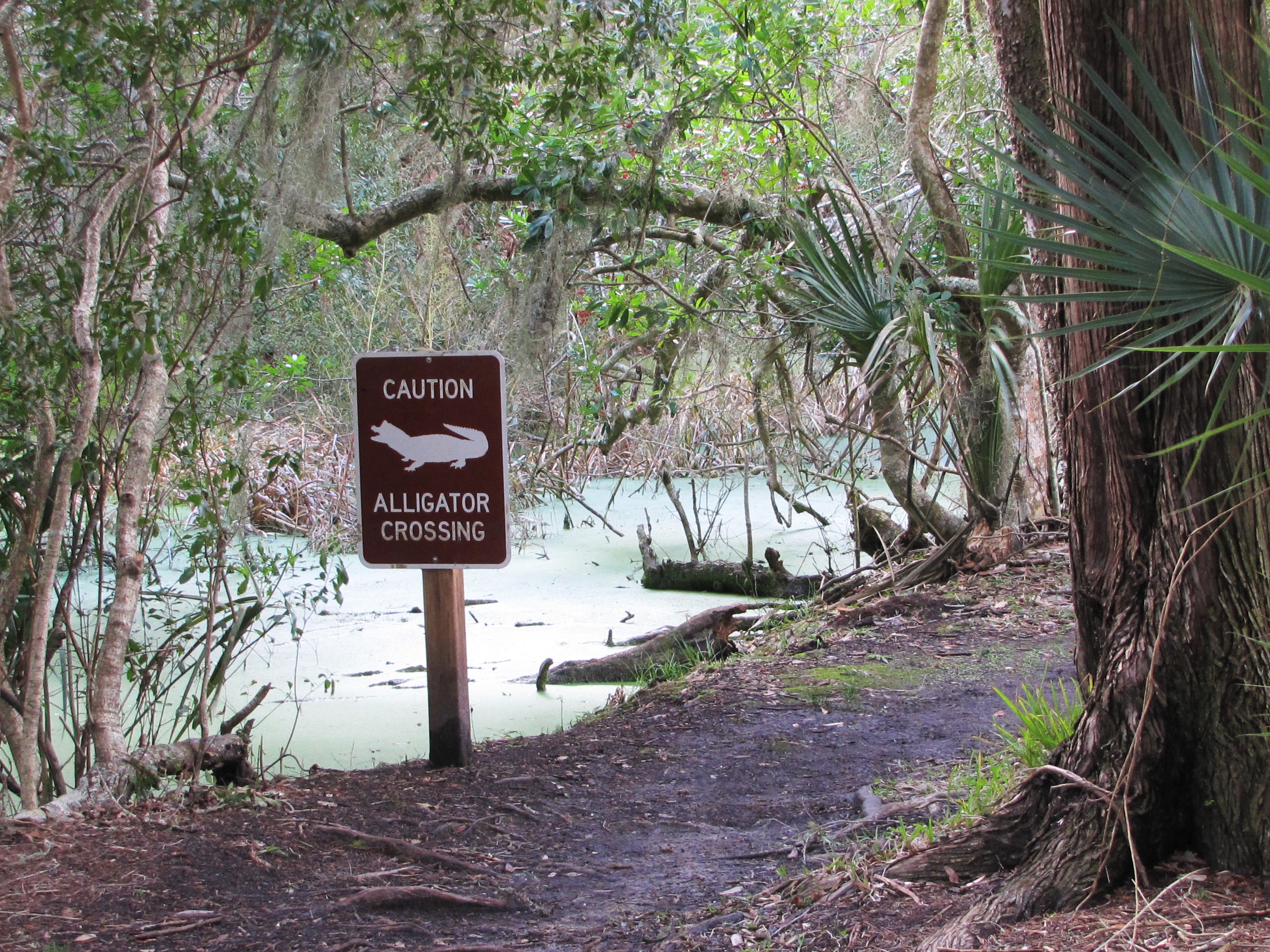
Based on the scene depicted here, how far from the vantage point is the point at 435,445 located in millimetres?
3459

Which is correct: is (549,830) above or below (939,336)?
below

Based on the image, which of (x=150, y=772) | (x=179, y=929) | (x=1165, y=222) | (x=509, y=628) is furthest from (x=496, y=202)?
(x=1165, y=222)

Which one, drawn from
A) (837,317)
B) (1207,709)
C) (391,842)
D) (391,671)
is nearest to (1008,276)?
(837,317)

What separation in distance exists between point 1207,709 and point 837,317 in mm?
3394

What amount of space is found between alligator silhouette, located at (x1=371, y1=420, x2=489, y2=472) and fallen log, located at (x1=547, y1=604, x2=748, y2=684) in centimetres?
250

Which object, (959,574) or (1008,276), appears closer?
(1008,276)

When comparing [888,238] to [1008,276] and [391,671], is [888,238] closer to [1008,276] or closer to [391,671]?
[1008,276]

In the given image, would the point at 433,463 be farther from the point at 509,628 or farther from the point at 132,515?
the point at 509,628

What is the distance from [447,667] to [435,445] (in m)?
0.75

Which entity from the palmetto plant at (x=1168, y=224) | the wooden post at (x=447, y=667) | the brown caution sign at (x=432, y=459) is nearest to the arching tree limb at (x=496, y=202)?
the brown caution sign at (x=432, y=459)

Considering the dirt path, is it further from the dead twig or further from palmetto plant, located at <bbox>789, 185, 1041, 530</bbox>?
palmetto plant, located at <bbox>789, 185, 1041, 530</bbox>

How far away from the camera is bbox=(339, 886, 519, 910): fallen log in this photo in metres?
2.51

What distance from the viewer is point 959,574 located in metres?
6.29

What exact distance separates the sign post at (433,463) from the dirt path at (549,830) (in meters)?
0.65
